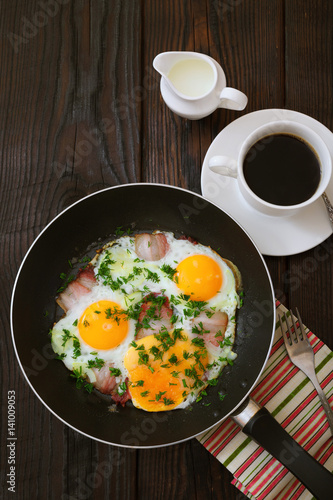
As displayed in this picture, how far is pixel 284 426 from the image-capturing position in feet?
5.91

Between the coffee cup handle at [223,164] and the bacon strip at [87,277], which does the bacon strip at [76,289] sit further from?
the coffee cup handle at [223,164]

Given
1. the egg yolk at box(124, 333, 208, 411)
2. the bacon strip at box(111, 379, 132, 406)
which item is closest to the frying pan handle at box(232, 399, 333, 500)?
the egg yolk at box(124, 333, 208, 411)

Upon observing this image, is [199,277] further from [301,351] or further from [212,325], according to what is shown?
[301,351]

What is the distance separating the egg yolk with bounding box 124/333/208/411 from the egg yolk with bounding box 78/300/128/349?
0.27 feet

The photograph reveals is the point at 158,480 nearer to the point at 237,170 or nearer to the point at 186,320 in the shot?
the point at 186,320

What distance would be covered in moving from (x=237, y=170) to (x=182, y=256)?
15.7 inches

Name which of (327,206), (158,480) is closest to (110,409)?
(158,480)

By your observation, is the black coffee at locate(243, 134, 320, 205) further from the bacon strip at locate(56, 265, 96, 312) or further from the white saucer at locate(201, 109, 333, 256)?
the bacon strip at locate(56, 265, 96, 312)

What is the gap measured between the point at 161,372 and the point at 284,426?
520 mm

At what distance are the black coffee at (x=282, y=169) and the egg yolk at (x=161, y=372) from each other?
66 cm

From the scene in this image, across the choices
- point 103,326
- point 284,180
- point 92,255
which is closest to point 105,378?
point 103,326

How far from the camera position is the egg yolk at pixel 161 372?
69.2 inches

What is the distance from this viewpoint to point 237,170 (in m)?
1.69

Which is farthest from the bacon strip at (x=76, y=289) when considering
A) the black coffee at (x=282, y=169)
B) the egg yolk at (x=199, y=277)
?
the black coffee at (x=282, y=169)
